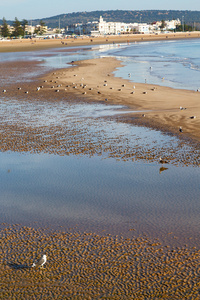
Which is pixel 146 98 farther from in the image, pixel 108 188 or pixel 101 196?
pixel 101 196

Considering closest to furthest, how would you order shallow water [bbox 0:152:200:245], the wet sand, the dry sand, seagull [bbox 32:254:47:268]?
the wet sand, seagull [bbox 32:254:47:268], shallow water [bbox 0:152:200:245], the dry sand

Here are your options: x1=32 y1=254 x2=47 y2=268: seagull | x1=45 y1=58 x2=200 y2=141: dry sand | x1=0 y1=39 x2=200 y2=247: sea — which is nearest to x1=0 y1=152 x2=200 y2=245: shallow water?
x1=0 y1=39 x2=200 y2=247: sea

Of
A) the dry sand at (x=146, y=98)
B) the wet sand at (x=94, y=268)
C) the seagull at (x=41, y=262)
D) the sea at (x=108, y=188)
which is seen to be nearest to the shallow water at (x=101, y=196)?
the sea at (x=108, y=188)

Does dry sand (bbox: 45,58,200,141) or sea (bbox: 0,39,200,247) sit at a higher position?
dry sand (bbox: 45,58,200,141)

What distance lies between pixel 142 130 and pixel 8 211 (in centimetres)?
942

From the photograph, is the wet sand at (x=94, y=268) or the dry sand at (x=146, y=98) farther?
the dry sand at (x=146, y=98)

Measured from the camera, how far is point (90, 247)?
8.88m

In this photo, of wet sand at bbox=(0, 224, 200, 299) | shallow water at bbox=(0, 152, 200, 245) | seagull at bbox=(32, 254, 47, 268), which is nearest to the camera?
wet sand at bbox=(0, 224, 200, 299)

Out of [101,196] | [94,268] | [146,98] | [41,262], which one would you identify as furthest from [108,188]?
[146,98]

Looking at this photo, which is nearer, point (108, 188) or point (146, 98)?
point (108, 188)

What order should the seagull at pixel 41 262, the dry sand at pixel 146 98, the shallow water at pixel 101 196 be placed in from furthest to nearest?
the dry sand at pixel 146 98 → the shallow water at pixel 101 196 → the seagull at pixel 41 262

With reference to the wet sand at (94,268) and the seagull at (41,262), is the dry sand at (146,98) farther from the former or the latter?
the seagull at (41,262)

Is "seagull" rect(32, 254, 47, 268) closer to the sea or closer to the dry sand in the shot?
the sea

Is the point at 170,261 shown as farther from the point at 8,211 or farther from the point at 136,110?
the point at 136,110
